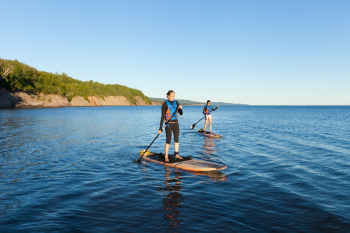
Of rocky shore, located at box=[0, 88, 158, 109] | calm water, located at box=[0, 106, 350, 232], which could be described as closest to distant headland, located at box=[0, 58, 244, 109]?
rocky shore, located at box=[0, 88, 158, 109]

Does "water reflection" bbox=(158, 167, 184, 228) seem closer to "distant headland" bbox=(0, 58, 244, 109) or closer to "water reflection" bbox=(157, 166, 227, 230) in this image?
"water reflection" bbox=(157, 166, 227, 230)

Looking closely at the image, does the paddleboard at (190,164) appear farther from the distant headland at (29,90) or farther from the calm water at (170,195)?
the distant headland at (29,90)

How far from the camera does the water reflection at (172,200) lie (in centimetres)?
516

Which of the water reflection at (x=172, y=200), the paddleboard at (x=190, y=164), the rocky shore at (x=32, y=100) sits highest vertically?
the rocky shore at (x=32, y=100)

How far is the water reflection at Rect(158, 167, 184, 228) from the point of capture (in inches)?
203

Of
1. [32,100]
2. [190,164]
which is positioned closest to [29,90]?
[32,100]

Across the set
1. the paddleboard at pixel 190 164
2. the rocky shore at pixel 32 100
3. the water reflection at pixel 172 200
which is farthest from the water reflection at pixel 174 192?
the rocky shore at pixel 32 100

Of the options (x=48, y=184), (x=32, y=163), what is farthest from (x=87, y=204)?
(x=32, y=163)

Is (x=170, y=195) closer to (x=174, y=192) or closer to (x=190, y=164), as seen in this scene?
(x=174, y=192)

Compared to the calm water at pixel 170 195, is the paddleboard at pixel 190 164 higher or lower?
higher

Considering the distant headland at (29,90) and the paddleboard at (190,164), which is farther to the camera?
the distant headland at (29,90)

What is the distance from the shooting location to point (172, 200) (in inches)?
245

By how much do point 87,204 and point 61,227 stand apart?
45.6 inches

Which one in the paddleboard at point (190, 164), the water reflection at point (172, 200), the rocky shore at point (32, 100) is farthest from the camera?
the rocky shore at point (32, 100)
